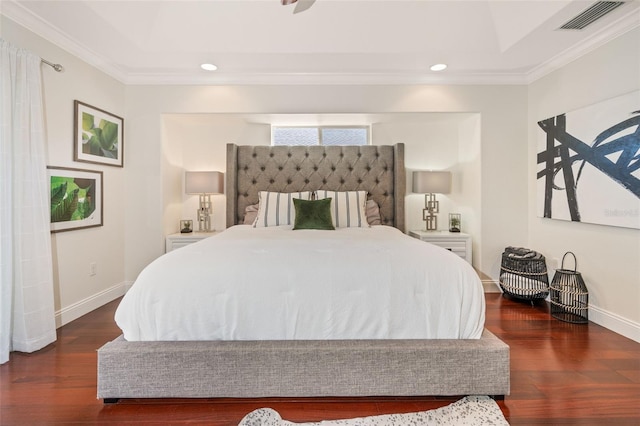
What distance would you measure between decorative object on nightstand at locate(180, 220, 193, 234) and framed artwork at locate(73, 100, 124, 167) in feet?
2.89

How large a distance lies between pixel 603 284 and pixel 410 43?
8.35 ft

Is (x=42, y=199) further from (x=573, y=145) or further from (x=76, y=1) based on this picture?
(x=573, y=145)

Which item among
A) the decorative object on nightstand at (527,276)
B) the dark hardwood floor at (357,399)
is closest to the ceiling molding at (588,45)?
the decorative object on nightstand at (527,276)

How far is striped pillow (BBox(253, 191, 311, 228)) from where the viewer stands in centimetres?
322

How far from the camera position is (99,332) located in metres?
2.51

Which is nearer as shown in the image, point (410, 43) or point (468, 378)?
point (468, 378)

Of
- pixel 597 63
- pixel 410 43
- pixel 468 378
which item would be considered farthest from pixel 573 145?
pixel 468 378

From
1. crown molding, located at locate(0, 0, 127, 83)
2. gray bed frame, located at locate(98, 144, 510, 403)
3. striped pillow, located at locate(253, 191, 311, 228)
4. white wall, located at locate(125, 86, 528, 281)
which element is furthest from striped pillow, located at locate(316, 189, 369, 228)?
crown molding, located at locate(0, 0, 127, 83)

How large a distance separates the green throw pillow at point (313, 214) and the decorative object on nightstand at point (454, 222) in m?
1.62

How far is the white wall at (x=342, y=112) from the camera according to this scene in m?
3.48

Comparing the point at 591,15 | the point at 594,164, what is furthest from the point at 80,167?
the point at 594,164

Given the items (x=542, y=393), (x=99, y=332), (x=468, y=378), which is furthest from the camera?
(x=99, y=332)

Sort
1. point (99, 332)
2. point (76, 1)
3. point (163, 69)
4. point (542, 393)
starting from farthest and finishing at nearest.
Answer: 1. point (163, 69)
2. point (99, 332)
3. point (76, 1)
4. point (542, 393)

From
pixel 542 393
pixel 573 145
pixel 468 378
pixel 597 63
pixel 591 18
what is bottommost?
pixel 542 393
